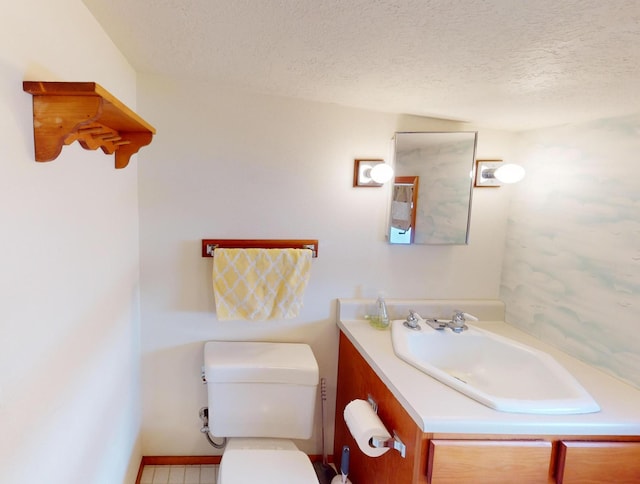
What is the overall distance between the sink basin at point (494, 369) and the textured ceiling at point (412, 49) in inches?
39.1

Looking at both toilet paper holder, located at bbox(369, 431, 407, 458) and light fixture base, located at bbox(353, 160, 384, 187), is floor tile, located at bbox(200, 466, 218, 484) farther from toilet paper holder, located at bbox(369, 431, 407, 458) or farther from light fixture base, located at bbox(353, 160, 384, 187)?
light fixture base, located at bbox(353, 160, 384, 187)

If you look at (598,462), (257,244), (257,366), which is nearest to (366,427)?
(257,366)

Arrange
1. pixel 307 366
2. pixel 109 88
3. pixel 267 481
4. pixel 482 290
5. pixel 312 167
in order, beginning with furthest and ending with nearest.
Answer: pixel 482 290 < pixel 312 167 < pixel 307 366 < pixel 267 481 < pixel 109 88

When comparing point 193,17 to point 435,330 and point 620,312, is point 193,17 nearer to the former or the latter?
point 435,330

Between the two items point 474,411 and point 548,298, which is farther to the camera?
point 548,298

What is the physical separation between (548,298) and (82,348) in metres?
1.85

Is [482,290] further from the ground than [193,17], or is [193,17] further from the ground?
[193,17]

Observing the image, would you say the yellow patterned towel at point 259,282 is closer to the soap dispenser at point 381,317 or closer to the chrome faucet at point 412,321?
the soap dispenser at point 381,317

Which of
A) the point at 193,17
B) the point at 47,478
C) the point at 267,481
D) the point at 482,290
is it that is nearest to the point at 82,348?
the point at 47,478

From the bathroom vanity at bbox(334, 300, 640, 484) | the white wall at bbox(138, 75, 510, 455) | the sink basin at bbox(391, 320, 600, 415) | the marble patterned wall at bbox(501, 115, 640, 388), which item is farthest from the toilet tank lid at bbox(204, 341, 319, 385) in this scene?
the marble patterned wall at bbox(501, 115, 640, 388)

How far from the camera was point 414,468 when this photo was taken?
3.74 feet

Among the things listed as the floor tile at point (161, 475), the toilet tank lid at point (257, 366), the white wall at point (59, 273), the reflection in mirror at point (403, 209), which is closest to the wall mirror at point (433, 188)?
the reflection in mirror at point (403, 209)

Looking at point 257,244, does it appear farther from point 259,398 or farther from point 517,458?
point 517,458

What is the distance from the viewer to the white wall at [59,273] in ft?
2.41
